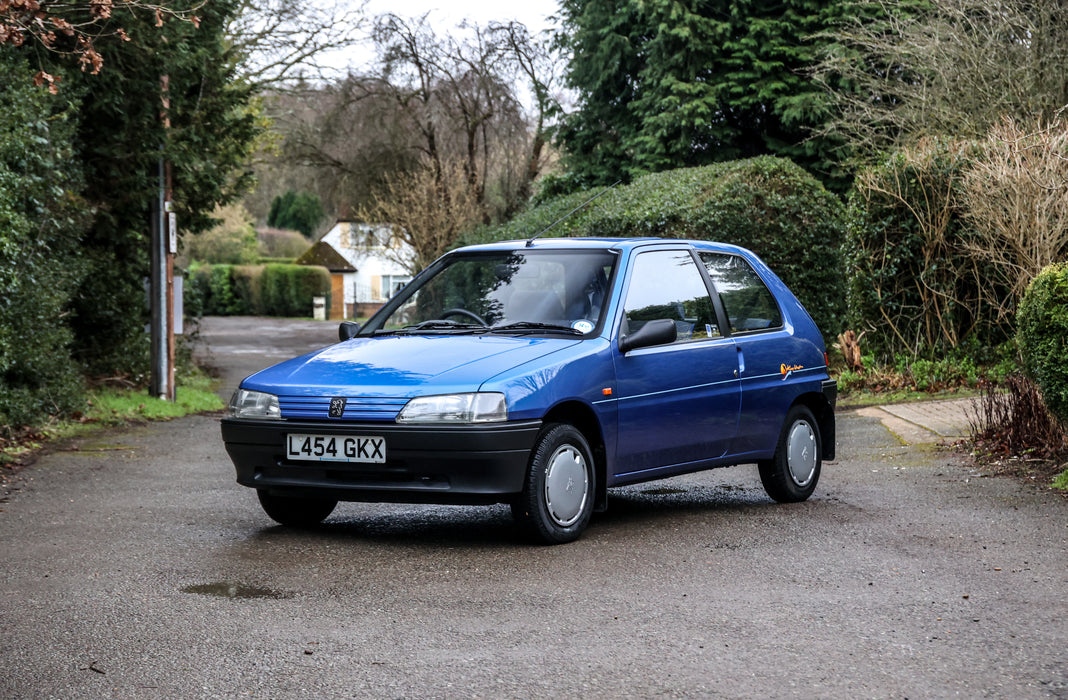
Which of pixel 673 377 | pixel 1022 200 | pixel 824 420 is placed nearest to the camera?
pixel 673 377

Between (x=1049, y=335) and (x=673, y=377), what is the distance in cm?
276

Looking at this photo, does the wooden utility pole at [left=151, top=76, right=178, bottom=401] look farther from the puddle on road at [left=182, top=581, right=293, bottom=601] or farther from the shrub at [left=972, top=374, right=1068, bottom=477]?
the puddle on road at [left=182, top=581, right=293, bottom=601]

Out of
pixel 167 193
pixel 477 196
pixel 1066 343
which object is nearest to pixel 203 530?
pixel 1066 343

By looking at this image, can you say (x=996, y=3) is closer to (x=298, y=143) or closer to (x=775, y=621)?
(x=775, y=621)

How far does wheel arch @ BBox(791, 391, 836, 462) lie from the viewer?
364 inches

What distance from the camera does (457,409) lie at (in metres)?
6.73

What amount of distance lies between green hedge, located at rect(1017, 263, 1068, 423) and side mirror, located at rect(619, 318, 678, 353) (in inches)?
112

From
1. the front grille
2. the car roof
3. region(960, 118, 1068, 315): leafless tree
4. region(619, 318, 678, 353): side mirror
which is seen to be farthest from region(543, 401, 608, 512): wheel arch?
region(960, 118, 1068, 315): leafless tree

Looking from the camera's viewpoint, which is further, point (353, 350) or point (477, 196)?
point (477, 196)

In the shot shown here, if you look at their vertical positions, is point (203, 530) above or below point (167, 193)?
below

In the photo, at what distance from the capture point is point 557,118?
117 feet

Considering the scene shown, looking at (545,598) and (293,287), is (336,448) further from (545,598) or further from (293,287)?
(293,287)

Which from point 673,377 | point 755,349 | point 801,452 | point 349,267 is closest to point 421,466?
point 673,377

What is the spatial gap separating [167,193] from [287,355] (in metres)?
13.8
